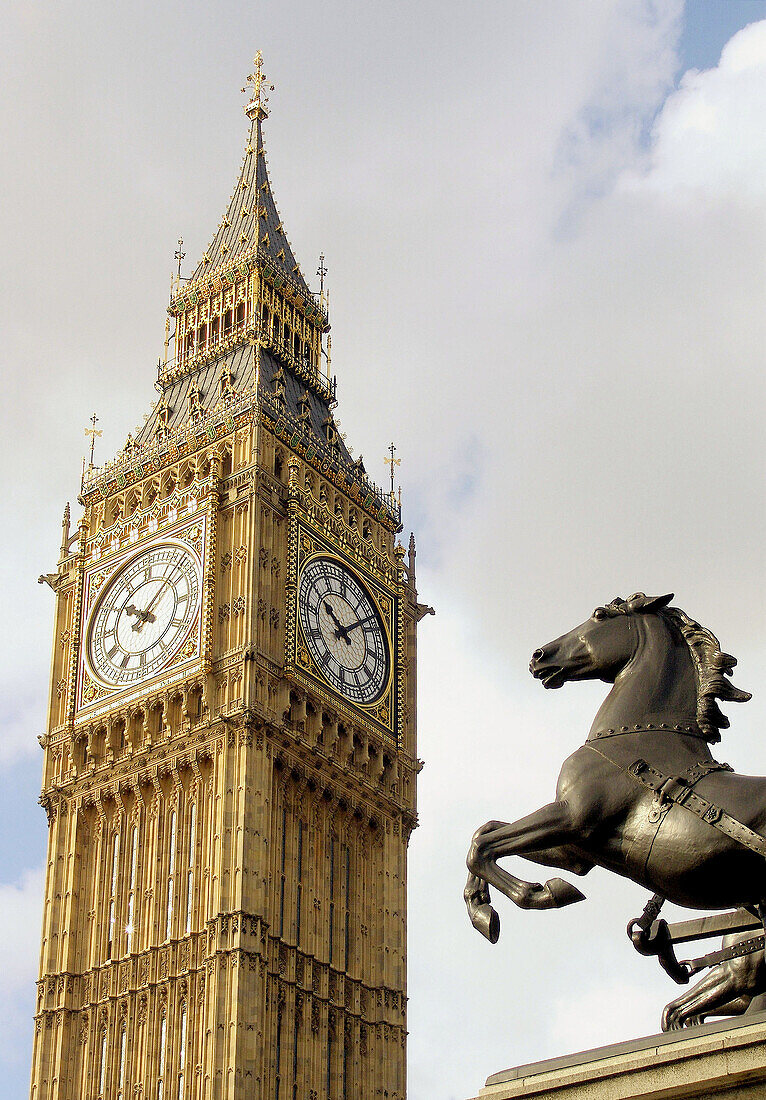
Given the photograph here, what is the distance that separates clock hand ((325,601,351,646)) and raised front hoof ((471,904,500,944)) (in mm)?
39213

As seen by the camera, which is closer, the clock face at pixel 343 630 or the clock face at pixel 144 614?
the clock face at pixel 144 614

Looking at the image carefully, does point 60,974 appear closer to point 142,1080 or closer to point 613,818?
point 142,1080

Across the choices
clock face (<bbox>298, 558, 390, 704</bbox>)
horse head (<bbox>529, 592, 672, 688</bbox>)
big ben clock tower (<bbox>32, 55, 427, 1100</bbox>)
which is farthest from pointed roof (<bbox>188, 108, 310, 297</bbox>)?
horse head (<bbox>529, 592, 672, 688</bbox>)

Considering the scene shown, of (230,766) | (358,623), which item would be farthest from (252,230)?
(230,766)

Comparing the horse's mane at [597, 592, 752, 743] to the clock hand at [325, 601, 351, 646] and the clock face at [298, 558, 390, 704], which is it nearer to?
the clock face at [298, 558, 390, 704]

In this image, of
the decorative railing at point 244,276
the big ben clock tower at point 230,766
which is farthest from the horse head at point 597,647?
the decorative railing at point 244,276

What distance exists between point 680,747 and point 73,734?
3993cm

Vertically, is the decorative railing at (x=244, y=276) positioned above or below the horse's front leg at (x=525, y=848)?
above

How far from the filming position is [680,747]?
12320 millimetres

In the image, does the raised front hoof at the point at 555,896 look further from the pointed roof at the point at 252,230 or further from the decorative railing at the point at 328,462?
the pointed roof at the point at 252,230

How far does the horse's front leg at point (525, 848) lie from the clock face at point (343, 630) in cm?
3794

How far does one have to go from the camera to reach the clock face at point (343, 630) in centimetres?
5081

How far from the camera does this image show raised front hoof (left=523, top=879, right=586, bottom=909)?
12.2 metres

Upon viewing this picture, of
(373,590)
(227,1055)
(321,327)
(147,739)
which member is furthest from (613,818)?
(321,327)
